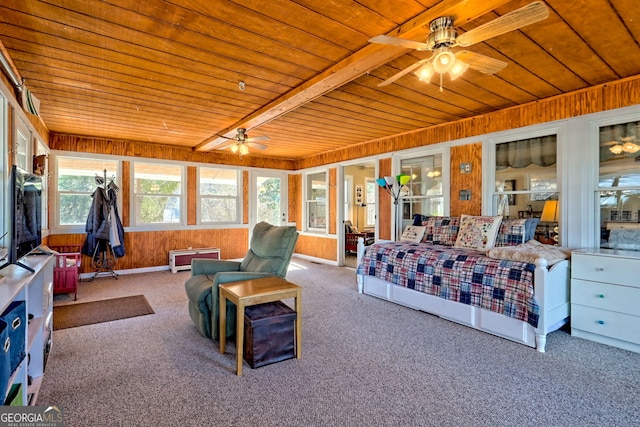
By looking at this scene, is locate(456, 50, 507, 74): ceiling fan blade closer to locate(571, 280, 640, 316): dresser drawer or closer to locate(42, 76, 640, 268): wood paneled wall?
locate(42, 76, 640, 268): wood paneled wall

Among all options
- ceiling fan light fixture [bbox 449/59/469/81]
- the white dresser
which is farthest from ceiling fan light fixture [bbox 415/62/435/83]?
the white dresser

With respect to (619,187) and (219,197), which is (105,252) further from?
(619,187)

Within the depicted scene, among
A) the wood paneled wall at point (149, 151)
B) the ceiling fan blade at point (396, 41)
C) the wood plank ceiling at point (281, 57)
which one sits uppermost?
the wood plank ceiling at point (281, 57)

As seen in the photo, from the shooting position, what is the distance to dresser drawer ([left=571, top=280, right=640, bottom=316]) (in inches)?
102

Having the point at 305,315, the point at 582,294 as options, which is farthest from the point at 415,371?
the point at 582,294

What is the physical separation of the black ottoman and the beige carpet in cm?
177

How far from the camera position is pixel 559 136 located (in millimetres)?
3510

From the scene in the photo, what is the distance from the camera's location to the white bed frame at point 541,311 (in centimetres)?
265

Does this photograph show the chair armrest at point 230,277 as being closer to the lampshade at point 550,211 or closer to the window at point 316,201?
the lampshade at point 550,211

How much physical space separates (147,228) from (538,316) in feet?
19.4

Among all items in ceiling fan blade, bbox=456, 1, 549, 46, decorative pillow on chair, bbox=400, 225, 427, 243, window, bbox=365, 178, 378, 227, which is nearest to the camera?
ceiling fan blade, bbox=456, 1, 549, 46

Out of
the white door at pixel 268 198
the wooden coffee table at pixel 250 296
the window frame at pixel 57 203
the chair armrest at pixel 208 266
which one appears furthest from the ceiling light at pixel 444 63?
the window frame at pixel 57 203

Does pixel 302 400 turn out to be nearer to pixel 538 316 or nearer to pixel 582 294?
pixel 538 316

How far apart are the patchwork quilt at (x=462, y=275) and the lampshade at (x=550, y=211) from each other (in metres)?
0.93
